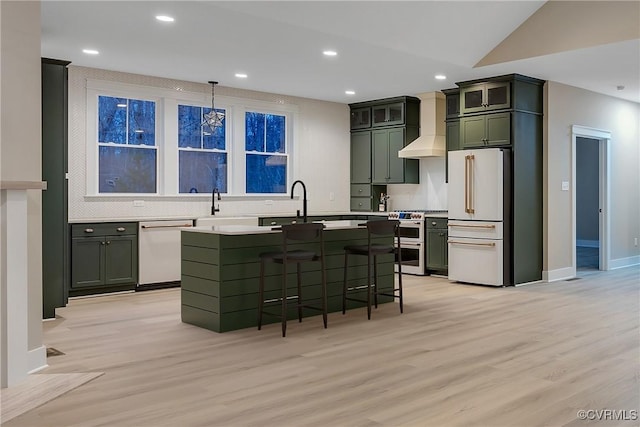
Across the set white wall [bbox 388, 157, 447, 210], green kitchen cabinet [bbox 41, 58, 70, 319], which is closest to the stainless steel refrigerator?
white wall [bbox 388, 157, 447, 210]

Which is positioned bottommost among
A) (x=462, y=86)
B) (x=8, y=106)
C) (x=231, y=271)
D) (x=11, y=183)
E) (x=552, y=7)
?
(x=231, y=271)

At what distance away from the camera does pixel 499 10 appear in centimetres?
620

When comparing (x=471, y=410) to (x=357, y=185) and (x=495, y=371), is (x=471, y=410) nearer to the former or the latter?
(x=495, y=371)

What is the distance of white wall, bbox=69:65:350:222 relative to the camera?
6980mm

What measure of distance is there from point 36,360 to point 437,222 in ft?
18.5

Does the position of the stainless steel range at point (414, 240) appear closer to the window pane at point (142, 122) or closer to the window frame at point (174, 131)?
the window frame at point (174, 131)

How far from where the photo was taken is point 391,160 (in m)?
9.31

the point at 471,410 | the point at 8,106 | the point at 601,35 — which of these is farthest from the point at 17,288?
the point at 601,35

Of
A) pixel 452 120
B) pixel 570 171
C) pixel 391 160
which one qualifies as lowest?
pixel 570 171

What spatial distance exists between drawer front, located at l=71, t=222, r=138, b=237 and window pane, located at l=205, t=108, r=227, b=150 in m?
1.76

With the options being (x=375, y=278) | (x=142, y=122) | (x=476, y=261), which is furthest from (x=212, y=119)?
(x=476, y=261)

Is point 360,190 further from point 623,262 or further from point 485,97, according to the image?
point 623,262

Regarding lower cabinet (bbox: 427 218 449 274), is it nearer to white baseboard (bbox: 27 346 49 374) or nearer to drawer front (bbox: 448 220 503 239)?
drawer front (bbox: 448 220 503 239)

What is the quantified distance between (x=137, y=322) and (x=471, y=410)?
10.8ft
